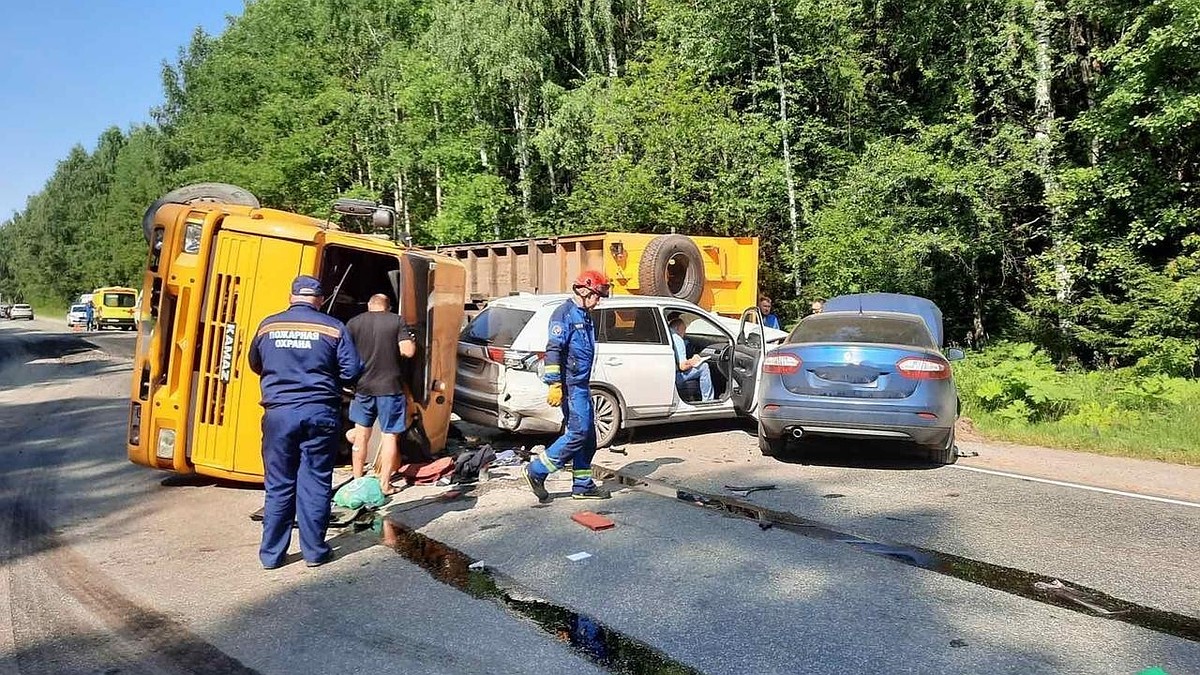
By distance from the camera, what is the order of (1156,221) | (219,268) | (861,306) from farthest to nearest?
(1156,221), (861,306), (219,268)

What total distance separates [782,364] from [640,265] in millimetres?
4998

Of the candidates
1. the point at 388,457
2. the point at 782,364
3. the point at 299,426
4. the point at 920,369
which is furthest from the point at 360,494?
the point at 920,369

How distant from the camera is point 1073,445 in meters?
8.94

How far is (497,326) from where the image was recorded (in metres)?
8.42

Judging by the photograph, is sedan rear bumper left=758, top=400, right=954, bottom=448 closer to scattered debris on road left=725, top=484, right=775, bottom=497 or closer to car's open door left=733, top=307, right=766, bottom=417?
scattered debris on road left=725, top=484, right=775, bottom=497

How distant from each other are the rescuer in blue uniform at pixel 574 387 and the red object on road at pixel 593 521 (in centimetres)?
47

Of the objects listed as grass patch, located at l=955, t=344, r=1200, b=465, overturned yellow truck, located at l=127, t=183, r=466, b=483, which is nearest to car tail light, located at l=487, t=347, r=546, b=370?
overturned yellow truck, located at l=127, t=183, r=466, b=483

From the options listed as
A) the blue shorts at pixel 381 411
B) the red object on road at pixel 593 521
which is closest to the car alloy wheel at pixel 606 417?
the blue shorts at pixel 381 411

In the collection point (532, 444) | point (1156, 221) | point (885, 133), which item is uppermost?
point (885, 133)

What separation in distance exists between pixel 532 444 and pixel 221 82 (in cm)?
3510

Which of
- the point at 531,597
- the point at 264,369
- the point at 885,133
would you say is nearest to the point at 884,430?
the point at 531,597

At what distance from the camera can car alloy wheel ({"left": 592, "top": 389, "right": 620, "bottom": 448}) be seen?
8.55 metres

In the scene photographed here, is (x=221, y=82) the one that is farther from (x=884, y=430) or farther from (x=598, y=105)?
(x=884, y=430)

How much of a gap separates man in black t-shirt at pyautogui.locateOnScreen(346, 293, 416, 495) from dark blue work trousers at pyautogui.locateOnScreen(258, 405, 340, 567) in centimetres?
171
